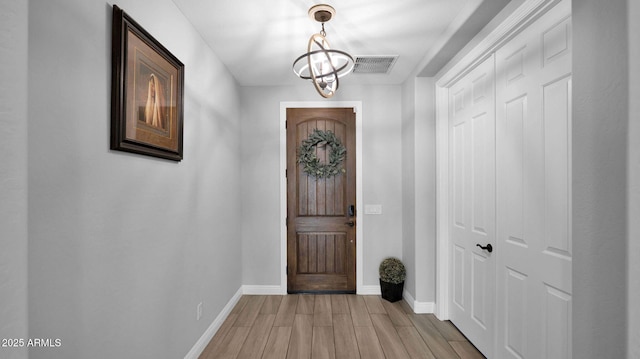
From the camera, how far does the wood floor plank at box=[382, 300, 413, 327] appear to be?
Result: 288cm

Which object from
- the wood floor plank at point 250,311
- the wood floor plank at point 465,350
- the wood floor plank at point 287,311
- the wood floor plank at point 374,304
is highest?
the wood floor plank at point 465,350

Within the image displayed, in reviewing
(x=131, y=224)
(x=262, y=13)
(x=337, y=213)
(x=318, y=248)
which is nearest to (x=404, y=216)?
(x=337, y=213)

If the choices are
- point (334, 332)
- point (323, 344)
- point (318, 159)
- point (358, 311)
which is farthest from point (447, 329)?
point (318, 159)

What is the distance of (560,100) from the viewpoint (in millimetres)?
1583

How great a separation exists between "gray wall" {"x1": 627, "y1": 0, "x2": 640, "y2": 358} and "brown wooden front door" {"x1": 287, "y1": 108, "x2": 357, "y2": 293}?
273 centimetres

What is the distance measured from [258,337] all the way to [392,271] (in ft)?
5.14

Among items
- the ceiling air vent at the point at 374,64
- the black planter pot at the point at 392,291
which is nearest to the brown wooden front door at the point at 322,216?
the black planter pot at the point at 392,291

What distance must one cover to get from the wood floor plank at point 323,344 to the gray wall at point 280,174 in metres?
1.06

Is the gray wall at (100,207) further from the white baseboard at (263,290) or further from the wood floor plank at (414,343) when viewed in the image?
the wood floor plank at (414,343)

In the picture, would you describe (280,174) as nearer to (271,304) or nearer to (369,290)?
(271,304)

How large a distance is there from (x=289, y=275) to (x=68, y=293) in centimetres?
268

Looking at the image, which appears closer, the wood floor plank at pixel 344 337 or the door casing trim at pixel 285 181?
the wood floor plank at pixel 344 337

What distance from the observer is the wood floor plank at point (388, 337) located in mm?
2375

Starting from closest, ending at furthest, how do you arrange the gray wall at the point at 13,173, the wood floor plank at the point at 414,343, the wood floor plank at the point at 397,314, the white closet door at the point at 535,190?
1. the gray wall at the point at 13,173
2. the white closet door at the point at 535,190
3. the wood floor plank at the point at 414,343
4. the wood floor plank at the point at 397,314
